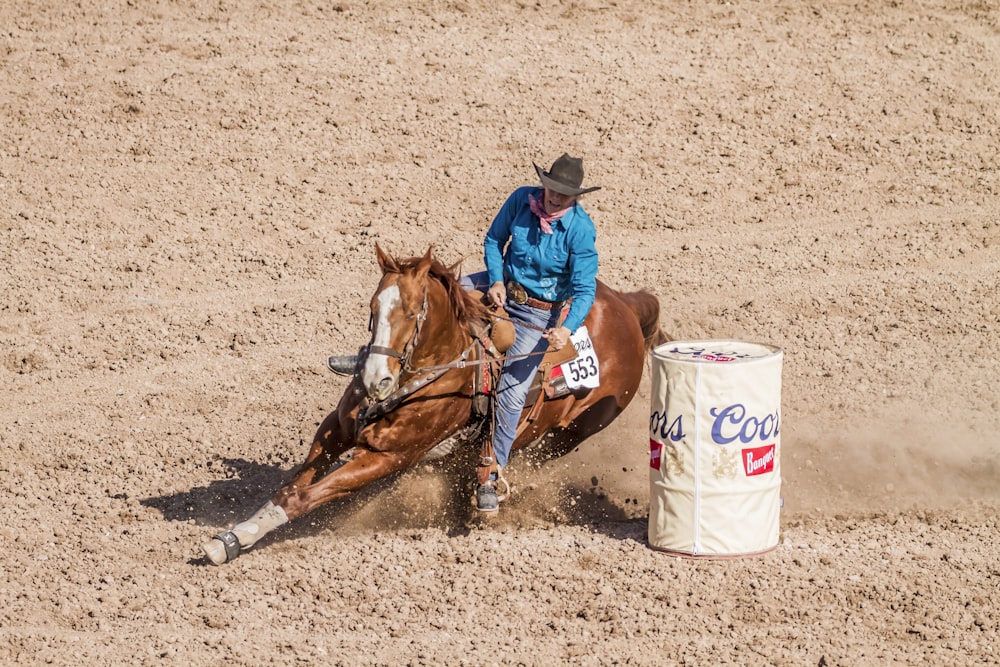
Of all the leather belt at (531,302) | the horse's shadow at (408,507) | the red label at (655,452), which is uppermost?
the leather belt at (531,302)

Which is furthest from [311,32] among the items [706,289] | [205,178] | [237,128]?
[706,289]

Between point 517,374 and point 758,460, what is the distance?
Answer: 161 cm

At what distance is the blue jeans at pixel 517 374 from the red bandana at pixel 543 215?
0.62 m

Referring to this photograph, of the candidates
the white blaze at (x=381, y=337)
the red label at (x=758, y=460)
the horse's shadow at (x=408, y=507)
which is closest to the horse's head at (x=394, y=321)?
the white blaze at (x=381, y=337)

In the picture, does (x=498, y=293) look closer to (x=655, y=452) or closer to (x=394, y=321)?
(x=394, y=321)

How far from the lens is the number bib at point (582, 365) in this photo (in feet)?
27.9

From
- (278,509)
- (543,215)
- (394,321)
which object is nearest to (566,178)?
(543,215)

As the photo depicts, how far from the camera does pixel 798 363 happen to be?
11.6 metres

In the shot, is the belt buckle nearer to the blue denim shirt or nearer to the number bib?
the blue denim shirt

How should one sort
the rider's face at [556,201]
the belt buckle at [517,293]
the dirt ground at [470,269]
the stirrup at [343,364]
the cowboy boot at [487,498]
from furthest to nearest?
the belt buckle at [517,293]
the cowboy boot at [487,498]
the rider's face at [556,201]
the stirrup at [343,364]
the dirt ground at [470,269]

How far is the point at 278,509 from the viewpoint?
7477mm

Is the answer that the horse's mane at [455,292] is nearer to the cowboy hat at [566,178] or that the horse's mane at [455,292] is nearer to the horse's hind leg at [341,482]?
the cowboy hat at [566,178]

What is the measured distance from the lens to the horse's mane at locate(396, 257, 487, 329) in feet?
24.1

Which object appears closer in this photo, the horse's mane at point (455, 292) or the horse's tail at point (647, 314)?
the horse's mane at point (455, 292)
